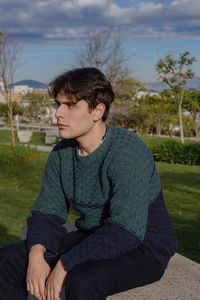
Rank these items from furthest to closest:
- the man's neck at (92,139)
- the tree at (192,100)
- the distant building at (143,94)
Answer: the tree at (192,100) → the distant building at (143,94) → the man's neck at (92,139)

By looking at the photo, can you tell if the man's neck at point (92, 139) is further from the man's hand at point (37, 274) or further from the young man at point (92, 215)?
the man's hand at point (37, 274)

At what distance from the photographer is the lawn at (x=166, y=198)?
17.1 feet

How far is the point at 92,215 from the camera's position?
2.16 metres

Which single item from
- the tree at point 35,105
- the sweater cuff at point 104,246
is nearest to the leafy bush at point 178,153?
the sweater cuff at point 104,246

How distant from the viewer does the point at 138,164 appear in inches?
79.0

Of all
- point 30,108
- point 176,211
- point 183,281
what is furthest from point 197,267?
point 30,108

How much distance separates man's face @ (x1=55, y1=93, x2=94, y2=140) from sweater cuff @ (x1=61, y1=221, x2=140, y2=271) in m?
0.50

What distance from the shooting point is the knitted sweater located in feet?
6.22

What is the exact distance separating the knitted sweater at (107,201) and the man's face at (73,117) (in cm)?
14

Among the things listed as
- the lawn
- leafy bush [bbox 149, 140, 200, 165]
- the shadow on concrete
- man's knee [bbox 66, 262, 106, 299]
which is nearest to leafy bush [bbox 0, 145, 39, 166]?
the lawn

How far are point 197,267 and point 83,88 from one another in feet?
3.98

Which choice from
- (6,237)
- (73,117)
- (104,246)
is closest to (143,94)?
(6,237)

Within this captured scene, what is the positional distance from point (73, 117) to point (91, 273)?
0.79 m

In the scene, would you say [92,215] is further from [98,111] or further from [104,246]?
[98,111]
